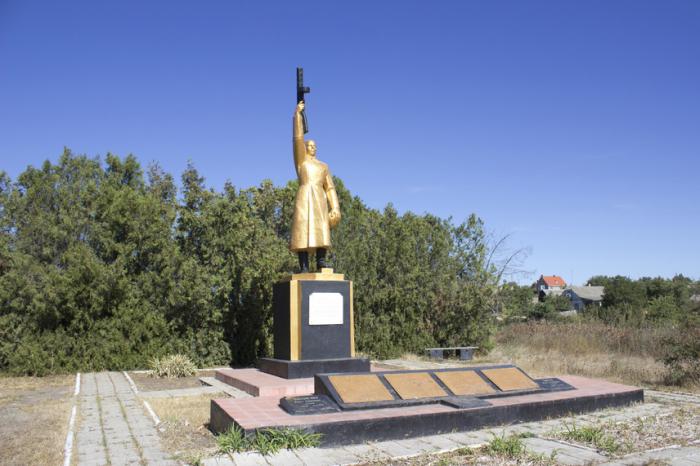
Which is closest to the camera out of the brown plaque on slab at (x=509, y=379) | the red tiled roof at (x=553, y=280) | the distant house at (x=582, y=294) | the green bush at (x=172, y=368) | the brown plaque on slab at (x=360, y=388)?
the brown plaque on slab at (x=360, y=388)

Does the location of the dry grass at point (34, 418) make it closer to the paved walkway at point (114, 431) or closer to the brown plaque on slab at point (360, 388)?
the paved walkway at point (114, 431)

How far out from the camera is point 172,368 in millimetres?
11477

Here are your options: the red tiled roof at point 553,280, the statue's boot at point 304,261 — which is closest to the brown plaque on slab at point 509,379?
the statue's boot at point 304,261

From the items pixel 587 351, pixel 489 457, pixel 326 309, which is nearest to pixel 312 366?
pixel 326 309

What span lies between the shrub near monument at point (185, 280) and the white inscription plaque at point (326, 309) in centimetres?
380

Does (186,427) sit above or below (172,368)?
below

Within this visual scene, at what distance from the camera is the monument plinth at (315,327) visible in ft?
32.1

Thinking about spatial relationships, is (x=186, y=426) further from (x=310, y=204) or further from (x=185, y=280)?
(x=185, y=280)

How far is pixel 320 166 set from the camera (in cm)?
1063

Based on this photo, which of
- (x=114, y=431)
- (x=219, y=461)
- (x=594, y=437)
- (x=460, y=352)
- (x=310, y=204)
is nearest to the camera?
(x=219, y=461)

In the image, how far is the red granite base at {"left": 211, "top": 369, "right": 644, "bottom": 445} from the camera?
18.5ft

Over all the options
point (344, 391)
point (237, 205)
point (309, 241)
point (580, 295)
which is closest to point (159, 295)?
point (237, 205)

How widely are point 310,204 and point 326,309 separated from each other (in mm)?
1825

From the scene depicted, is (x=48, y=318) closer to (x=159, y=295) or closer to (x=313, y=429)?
(x=159, y=295)
